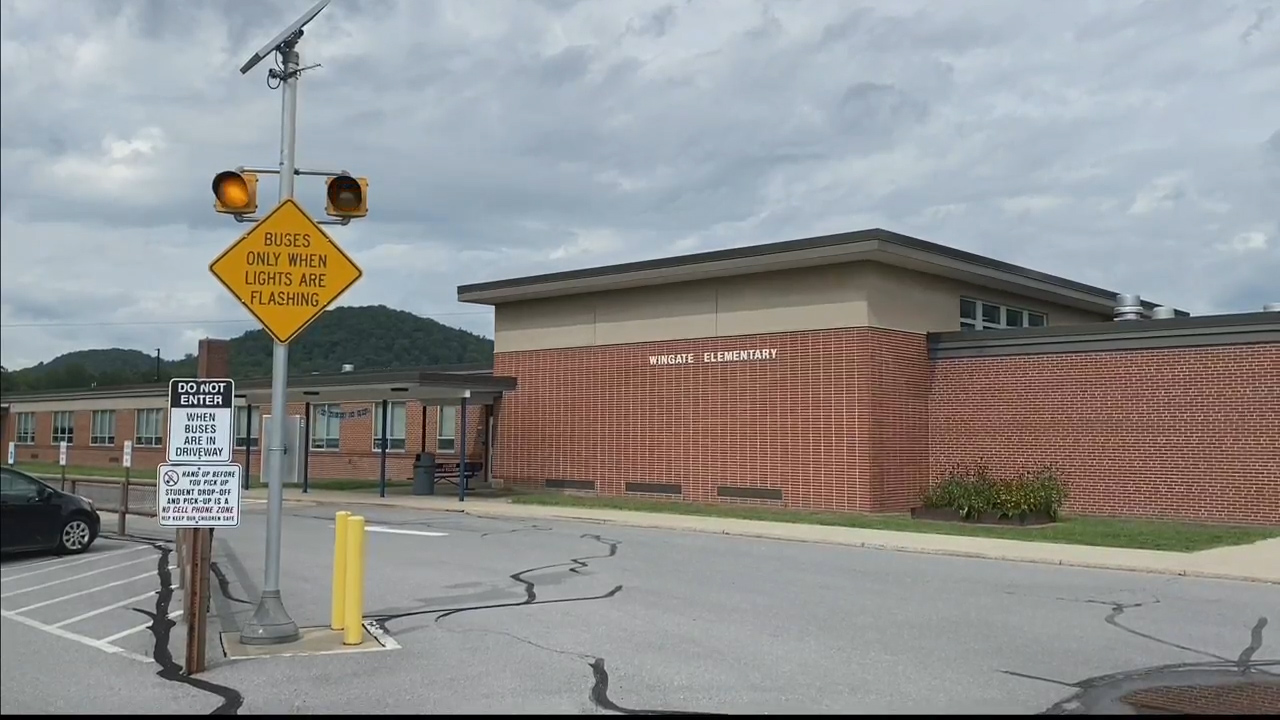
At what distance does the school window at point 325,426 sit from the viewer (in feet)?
134

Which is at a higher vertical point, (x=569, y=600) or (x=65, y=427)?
(x=65, y=427)

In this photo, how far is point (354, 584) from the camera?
8664 mm

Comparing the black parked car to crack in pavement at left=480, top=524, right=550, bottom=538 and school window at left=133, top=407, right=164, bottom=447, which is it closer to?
crack in pavement at left=480, top=524, right=550, bottom=538

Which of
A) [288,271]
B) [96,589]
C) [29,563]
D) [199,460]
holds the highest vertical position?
[288,271]

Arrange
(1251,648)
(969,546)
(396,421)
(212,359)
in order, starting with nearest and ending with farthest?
(212,359) → (1251,648) → (969,546) → (396,421)

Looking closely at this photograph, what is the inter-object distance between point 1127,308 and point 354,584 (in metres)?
24.9

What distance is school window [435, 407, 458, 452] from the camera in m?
37.6

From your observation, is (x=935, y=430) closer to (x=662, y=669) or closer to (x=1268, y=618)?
(x=1268, y=618)

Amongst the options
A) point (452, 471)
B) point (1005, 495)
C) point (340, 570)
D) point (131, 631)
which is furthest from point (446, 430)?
point (131, 631)

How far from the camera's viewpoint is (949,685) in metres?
7.45

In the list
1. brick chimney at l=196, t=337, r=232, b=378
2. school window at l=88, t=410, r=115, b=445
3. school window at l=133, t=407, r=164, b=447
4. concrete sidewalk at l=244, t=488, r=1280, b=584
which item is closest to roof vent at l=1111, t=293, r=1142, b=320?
concrete sidewalk at l=244, t=488, r=1280, b=584

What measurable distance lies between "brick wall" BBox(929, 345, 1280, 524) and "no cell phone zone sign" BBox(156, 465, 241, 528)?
63.2ft

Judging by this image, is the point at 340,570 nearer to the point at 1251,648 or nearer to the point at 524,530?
the point at 1251,648

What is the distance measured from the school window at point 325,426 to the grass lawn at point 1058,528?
17995 millimetres
